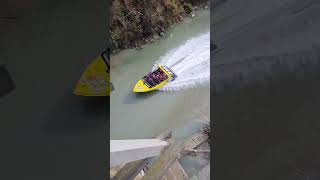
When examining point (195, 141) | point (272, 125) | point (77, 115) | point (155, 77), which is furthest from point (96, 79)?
point (272, 125)

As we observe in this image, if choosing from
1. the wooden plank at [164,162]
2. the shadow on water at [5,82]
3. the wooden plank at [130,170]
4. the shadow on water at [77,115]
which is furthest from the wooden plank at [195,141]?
the shadow on water at [5,82]

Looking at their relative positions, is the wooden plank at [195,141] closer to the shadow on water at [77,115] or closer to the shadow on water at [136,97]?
the shadow on water at [136,97]

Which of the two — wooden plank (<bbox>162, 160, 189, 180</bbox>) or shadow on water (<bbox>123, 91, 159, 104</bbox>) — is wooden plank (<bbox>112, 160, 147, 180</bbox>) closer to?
wooden plank (<bbox>162, 160, 189, 180</bbox>)

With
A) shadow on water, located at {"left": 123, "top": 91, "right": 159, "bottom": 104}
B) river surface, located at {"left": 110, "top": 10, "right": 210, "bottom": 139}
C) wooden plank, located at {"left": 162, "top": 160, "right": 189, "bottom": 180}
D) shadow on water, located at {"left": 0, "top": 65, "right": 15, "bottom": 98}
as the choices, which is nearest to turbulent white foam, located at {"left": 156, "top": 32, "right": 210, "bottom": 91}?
river surface, located at {"left": 110, "top": 10, "right": 210, "bottom": 139}

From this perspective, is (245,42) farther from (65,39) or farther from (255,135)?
(65,39)

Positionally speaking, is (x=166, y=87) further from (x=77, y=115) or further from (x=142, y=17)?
(x=77, y=115)

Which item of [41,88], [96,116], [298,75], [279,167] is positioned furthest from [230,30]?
[41,88]

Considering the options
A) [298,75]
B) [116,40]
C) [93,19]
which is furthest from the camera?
[93,19]
